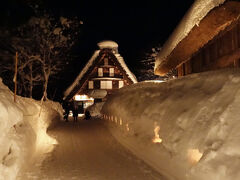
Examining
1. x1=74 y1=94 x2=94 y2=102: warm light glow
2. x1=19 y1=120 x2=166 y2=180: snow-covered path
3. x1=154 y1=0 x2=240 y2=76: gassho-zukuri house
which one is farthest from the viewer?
x1=74 y1=94 x2=94 y2=102: warm light glow

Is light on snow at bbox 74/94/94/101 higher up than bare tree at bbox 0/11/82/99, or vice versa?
bare tree at bbox 0/11/82/99

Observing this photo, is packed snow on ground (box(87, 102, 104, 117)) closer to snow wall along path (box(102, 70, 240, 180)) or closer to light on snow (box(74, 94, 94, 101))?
light on snow (box(74, 94, 94, 101))

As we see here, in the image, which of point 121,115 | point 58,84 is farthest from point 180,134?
point 58,84

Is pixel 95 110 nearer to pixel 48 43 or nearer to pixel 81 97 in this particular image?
pixel 81 97

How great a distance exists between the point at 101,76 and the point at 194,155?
26.8 meters

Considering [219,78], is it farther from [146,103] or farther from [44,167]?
[44,167]

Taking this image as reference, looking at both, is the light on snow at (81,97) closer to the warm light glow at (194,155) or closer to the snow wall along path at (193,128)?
the snow wall along path at (193,128)

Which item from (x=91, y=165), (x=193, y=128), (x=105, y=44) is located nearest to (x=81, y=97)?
(x=105, y=44)

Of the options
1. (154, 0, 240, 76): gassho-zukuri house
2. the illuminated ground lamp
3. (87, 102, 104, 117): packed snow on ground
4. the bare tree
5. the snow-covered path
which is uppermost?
the bare tree

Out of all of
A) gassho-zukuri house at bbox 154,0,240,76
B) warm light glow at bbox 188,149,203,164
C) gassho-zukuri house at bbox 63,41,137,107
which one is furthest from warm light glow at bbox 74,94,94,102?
warm light glow at bbox 188,149,203,164

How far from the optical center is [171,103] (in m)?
7.20

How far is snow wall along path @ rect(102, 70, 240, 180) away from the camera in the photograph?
13.5ft

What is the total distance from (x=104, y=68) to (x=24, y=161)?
25.8 m

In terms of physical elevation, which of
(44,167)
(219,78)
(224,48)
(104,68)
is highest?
(104,68)
